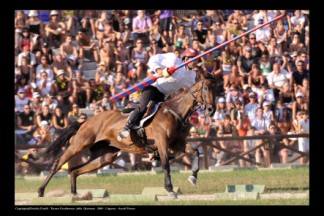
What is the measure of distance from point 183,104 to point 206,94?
64cm

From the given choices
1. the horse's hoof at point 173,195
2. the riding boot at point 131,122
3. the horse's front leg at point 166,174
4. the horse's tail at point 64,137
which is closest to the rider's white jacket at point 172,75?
the riding boot at point 131,122

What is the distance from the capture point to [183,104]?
61.7ft

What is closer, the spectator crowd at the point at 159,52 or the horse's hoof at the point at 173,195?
the horse's hoof at the point at 173,195

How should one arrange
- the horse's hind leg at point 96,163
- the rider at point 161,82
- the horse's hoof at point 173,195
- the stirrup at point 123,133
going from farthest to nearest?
1. the horse's hind leg at point 96,163
2. the stirrup at point 123,133
3. the rider at point 161,82
4. the horse's hoof at point 173,195

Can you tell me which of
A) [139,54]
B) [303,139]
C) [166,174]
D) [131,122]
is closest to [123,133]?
[131,122]

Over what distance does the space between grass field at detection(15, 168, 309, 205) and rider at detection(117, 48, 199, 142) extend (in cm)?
172

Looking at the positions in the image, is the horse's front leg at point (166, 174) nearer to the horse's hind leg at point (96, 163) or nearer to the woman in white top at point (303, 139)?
the horse's hind leg at point (96, 163)

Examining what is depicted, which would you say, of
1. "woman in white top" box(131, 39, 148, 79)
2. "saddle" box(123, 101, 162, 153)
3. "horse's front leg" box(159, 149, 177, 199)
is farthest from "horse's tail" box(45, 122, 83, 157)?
"woman in white top" box(131, 39, 148, 79)

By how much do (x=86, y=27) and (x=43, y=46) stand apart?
1.46m

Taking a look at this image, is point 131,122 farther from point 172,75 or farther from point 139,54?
point 139,54

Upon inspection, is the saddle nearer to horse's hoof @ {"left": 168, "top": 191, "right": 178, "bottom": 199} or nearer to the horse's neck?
the horse's neck

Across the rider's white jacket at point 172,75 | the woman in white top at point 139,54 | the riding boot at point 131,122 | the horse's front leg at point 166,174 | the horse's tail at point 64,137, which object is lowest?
the horse's front leg at point 166,174

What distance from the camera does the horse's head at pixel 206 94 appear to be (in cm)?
1819

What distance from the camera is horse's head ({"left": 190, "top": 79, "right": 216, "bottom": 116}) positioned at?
18.2 meters
